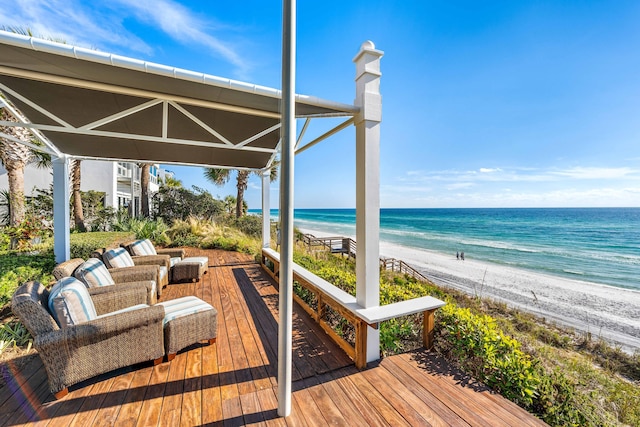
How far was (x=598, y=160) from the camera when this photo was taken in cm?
3341

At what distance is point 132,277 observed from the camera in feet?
12.4

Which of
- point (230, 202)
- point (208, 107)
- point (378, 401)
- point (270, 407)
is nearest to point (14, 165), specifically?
point (208, 107)

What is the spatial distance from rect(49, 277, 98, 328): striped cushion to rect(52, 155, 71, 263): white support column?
118 inches

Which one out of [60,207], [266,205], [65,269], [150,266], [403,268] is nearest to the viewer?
[65,269]

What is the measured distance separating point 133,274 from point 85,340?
200cm

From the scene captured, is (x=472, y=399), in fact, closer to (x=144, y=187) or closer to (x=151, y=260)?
(x=151, y=260)

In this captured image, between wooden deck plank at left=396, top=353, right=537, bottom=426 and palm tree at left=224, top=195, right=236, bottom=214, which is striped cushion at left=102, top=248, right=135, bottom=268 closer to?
wooden deck plank at left=396, top=353, right=537, bottom=426

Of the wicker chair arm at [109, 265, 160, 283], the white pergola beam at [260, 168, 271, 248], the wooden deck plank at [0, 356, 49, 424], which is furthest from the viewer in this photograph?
the white pergola beam at [260, 168, 271, 248]

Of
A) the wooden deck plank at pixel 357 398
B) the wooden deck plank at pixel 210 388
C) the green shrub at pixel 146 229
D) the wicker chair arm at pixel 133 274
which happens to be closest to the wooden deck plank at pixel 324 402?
the wooden deck plank at pixel 357 398

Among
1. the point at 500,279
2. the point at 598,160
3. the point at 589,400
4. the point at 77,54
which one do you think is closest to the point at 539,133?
the point at 598,160

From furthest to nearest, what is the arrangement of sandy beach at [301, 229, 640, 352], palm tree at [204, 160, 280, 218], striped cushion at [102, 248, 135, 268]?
1. palm tree at [204, 160, 280, 218]
2. sandy beach at [301, 229, 640, 352]
3. striped cushion at [102, 248, 135, 268]

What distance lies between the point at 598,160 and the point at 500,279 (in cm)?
3443

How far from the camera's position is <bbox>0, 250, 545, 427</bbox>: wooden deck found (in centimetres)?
180

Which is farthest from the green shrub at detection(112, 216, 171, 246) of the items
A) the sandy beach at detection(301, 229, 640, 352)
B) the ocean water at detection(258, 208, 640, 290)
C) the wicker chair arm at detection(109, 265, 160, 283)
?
the ocean water at detection(258, 208, 640, 290)
